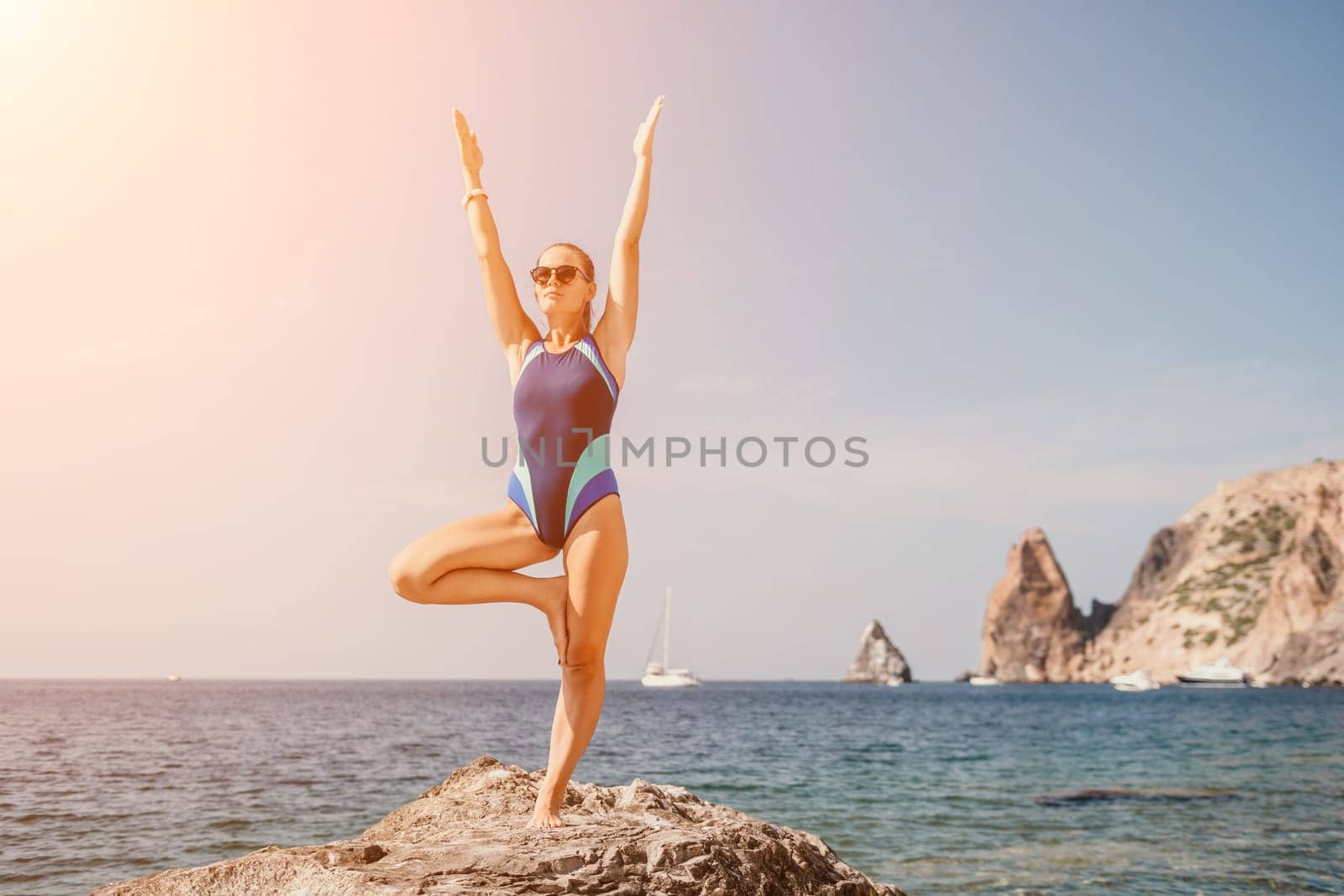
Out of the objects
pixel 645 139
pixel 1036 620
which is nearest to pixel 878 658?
pixel 1036 620

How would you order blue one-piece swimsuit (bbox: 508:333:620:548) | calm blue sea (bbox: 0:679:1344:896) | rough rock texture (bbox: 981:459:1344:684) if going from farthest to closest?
rough rock texture (bbox: 981:459:1344:684)
calm blue sea (bbox: 0:679:1344:896)
blue one-piece swimsuit (bbox: 508:333:620:548)

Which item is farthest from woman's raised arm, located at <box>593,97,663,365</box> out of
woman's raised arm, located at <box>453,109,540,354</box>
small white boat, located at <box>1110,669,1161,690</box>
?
small white boat, located at <box>1110,669,1161,690</box>

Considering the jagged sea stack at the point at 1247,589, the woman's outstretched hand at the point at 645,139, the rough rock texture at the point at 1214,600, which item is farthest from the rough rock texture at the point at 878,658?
the woman's outstretched hand at the point at 645,139

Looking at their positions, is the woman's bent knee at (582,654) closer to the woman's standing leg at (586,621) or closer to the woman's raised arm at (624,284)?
the woman's standing leg at (586,621)

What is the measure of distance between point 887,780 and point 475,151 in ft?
65.2

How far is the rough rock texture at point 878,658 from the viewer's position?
160 m

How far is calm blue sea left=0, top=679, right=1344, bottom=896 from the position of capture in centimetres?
1213

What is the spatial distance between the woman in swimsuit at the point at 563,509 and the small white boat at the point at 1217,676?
111 metres

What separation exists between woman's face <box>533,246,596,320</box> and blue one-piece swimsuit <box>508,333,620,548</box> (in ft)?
0.86

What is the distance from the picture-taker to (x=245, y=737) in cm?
3312

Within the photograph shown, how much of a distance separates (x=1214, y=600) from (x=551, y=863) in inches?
5067

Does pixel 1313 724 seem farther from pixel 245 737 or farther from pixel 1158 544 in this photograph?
pixel 1158 544

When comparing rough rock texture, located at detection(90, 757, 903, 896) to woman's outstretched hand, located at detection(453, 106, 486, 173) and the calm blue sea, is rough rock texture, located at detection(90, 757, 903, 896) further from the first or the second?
the calm blue sea

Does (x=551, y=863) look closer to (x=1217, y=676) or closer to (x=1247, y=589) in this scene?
(x=1217, y=676)
